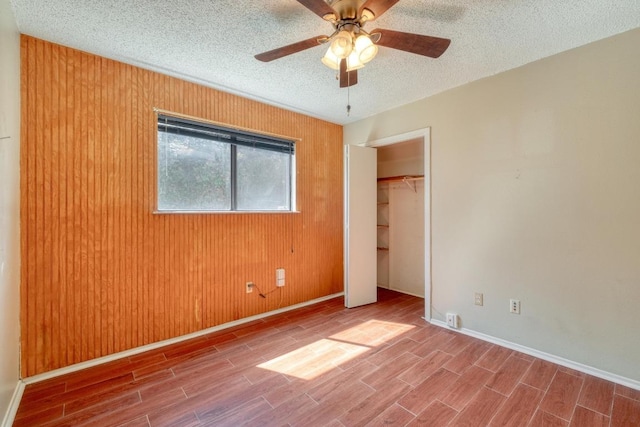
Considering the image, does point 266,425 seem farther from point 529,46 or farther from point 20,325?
point 529,46

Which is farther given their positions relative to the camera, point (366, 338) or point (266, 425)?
point (366, 338)

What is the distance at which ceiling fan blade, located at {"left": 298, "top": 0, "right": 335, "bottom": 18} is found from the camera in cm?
131

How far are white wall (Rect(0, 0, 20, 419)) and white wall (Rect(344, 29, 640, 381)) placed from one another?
3.30 m

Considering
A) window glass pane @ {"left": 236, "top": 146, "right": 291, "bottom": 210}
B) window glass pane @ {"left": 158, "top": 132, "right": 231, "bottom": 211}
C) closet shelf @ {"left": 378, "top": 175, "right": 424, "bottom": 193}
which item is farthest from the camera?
closet shelf @ {"left": 378, "top": 175, "right": 424, "bottom": 193}

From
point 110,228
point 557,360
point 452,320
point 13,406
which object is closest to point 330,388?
point 452,320

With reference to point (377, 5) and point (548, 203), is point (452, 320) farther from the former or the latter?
point (377, 5)

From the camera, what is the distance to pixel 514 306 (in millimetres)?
2363

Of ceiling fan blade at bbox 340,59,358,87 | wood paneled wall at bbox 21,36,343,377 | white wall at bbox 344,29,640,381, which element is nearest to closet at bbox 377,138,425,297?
white wall at bbox 344,29,640,381

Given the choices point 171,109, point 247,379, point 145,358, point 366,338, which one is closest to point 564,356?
point 366,338

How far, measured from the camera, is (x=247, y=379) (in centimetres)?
196

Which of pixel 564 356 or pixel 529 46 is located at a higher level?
pixel 529 46

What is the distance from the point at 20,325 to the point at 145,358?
0.84 m

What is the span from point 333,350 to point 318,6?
8.06 ft

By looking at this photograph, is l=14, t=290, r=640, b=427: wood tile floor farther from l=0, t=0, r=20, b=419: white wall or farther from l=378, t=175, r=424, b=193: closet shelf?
l=378, t=175, r=424, b=193: closet shelf
